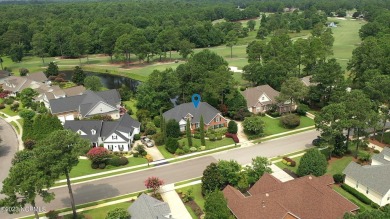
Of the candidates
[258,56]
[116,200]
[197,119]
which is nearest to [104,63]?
[258,56]

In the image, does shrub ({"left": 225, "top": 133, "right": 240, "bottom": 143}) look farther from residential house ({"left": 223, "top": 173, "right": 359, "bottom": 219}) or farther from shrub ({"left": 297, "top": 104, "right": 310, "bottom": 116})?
residential house ({"left": 223, "top": 173, "right": 359, "bottom": 219})

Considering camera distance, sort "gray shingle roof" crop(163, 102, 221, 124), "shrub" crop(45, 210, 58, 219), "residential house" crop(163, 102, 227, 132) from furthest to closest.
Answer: "gray shingle roof" crop(163, 102, 221, 124) → "residential house" crop(163, 102, 227, 132) → "shrub" crop(45, 210, 58, 219)

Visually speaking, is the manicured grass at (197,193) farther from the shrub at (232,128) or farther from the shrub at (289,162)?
the shrub at (232,128)

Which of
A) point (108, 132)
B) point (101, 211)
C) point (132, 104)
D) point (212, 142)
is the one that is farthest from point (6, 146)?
point (212, 142)

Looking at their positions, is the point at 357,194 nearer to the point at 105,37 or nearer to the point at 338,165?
the point at 338,165

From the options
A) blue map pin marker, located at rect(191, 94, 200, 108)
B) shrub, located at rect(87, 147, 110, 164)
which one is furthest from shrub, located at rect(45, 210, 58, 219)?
blue map pin marker, located at rect(191, 94, 200, 108)

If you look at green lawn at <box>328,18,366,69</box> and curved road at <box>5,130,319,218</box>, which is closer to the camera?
curved road at <box>5,130,319,218</box>

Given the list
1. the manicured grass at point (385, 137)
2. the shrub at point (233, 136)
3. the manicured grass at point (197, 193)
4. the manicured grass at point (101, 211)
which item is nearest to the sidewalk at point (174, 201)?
the manicured grass at point (197, 193)
